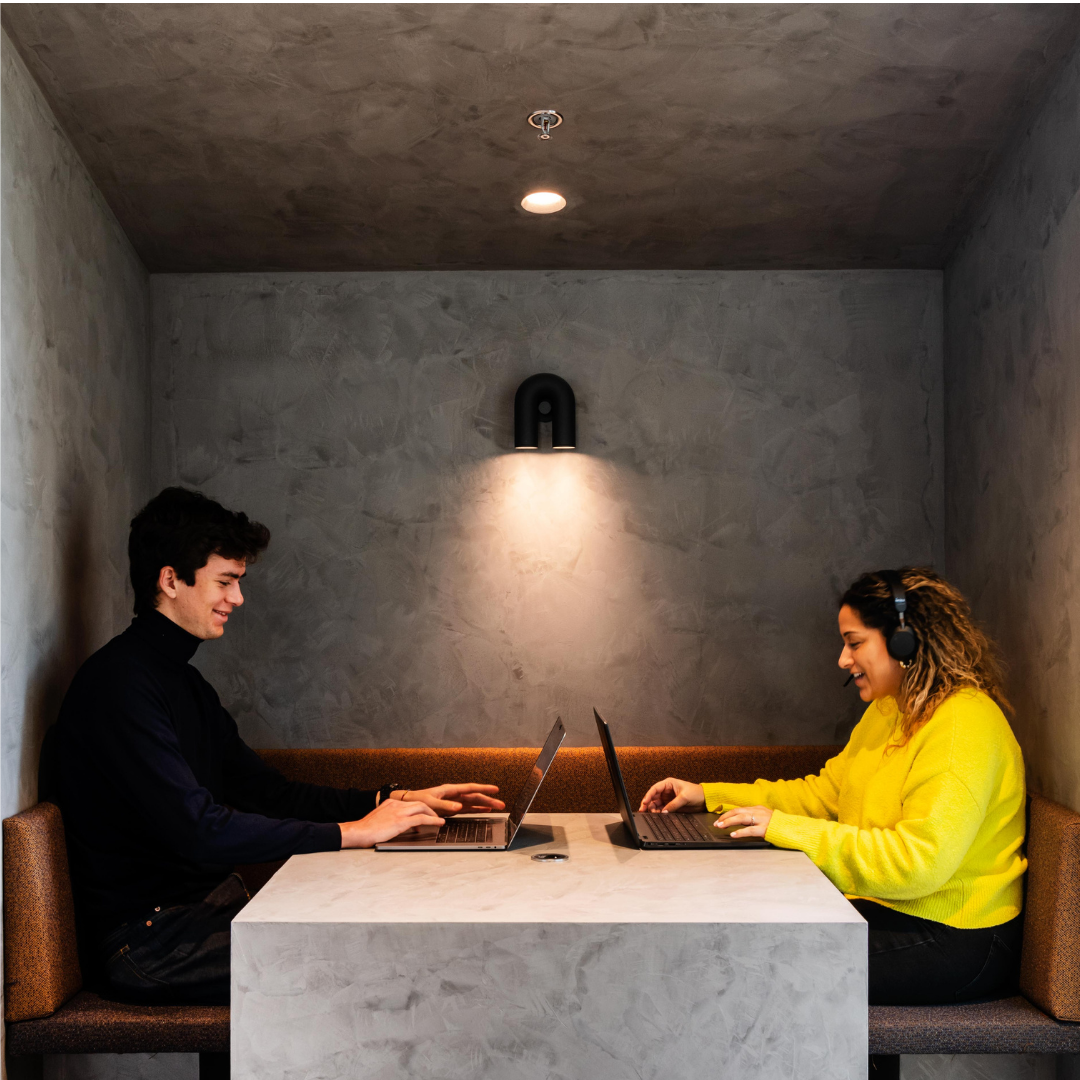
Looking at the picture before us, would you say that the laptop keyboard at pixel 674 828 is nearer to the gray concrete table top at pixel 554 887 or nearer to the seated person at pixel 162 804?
the gray concrete table top at pixel 554 887

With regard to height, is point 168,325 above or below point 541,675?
above

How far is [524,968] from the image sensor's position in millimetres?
1614

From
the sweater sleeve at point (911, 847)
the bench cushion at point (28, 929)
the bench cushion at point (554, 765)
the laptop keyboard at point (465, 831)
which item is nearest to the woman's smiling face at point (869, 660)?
the sweater sleeve at point (911, 847)

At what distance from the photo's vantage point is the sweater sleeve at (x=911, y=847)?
1.93 metres

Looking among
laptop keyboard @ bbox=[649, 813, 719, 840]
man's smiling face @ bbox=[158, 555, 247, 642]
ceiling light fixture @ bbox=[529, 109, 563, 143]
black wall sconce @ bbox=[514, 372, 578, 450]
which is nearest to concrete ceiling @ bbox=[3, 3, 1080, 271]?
ceiling light fixture @ bbox=[529, 109, 563, 143]

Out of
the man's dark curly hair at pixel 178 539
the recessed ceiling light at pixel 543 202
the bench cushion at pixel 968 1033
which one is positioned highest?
the recessed ceiling light at pixel 543 202

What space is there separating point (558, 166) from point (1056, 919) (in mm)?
2044

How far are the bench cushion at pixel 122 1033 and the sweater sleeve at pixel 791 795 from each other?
4.05 ft

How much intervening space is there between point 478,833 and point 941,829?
953mm

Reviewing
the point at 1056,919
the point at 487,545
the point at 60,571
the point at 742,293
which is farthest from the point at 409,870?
the point at 742,293

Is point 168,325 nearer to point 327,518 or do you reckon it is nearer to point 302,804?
point 327,518

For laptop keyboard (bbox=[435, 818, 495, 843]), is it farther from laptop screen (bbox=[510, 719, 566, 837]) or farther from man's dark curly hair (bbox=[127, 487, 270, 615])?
man's dark curly hair (bbox=[127, 487, 270, 615])

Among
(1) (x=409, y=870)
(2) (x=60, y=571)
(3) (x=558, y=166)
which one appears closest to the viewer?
(1) (x=409, y=870)

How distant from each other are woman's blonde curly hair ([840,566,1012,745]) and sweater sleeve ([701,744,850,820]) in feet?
1.26
